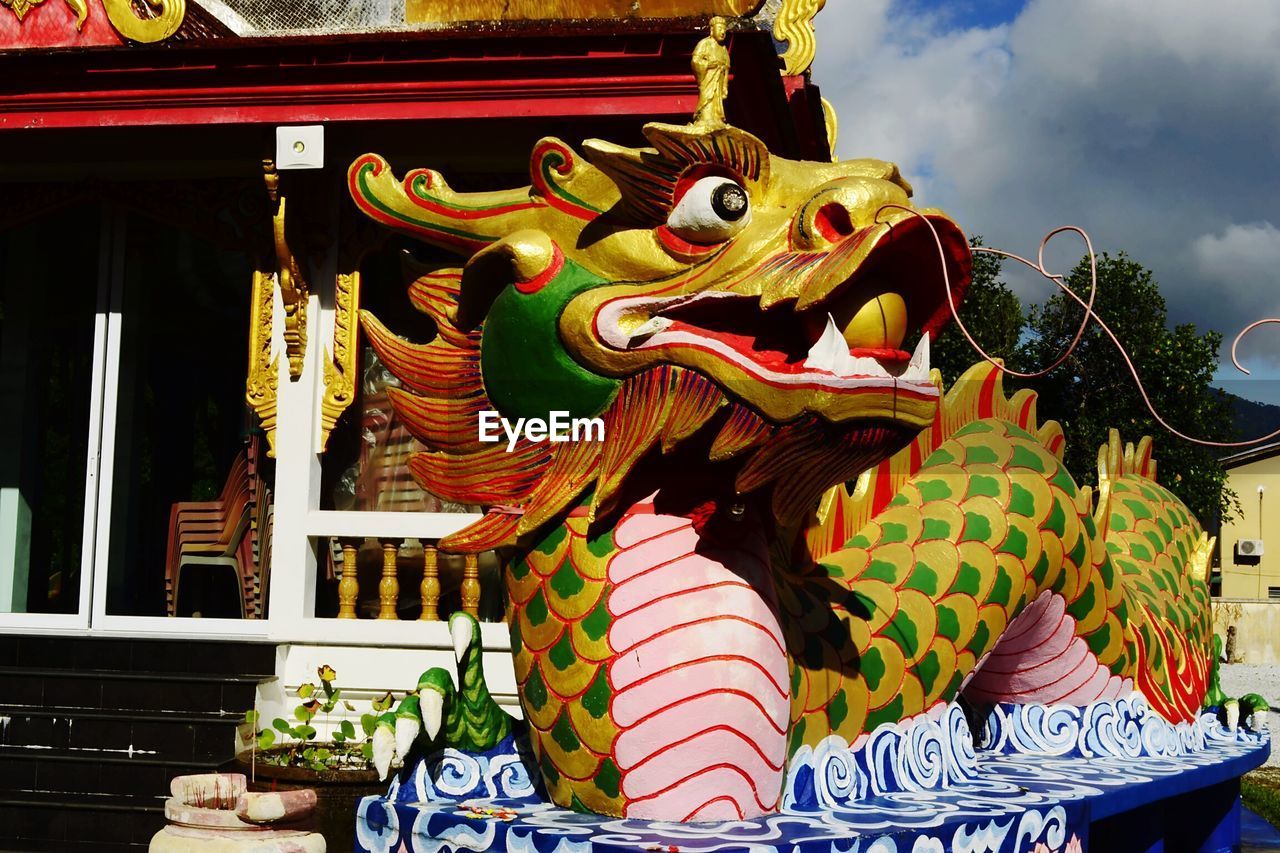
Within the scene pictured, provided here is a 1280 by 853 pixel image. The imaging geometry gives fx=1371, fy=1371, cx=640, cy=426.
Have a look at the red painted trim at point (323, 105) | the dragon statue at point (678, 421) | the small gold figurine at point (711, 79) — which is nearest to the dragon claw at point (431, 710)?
the dragon statue at point (678, 421)

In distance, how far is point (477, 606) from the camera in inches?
236

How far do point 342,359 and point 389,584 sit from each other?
100 cm

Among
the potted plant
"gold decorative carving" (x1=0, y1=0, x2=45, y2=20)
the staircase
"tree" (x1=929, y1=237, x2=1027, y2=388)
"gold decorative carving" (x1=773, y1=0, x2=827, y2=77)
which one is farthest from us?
"tree" (x1=929, y1=237, x2=1027, y2=388)

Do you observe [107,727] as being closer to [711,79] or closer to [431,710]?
[431,710]

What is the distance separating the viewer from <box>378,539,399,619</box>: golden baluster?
5812 mm

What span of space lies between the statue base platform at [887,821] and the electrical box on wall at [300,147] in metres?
3.54

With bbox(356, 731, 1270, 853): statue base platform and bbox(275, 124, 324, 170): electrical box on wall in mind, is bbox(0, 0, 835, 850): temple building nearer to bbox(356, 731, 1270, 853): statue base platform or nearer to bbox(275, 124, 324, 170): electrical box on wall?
bbox(275, 124, 324, 170): electrical box on wall

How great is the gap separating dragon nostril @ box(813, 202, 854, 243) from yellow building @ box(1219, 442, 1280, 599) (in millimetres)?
25118

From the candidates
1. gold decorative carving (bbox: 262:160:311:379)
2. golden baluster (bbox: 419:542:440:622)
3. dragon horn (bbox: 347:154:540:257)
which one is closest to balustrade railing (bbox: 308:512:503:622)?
golden baluster (bbox: 419:542:440:622)

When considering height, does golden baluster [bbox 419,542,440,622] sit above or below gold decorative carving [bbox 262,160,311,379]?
below

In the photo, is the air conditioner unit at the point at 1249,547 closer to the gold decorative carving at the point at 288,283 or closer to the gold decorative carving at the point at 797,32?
the gold decorative carving at the point at 797,32

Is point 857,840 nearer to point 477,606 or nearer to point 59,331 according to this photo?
point 477,606

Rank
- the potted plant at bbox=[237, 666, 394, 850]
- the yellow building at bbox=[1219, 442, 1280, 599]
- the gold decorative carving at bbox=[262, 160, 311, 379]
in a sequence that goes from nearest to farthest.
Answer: the potted plant at bbox=[237, 666, 394, 850], the gold decorative carving at bbox=[262, 160, 311, 379], the yellow building at bbox=[1219, 442, 1280, 599]

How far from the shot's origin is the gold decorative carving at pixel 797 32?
5.77m
